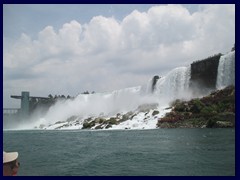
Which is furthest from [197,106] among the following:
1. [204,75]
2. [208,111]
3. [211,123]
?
[204,75]

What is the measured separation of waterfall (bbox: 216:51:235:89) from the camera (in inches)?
1844

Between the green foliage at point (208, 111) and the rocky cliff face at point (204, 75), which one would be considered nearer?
the green foliage at point (208, 111)

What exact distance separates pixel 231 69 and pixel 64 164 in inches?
1502

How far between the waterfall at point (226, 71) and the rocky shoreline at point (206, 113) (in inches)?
Result: 52.5

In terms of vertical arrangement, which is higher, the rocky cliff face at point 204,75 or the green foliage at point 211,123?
the rocky cliff face at point 204,75

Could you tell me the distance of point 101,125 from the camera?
2079 inches

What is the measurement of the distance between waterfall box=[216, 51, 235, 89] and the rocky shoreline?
133 cm

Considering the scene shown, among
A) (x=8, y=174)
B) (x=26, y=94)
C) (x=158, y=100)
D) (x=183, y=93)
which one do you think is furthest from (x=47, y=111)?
(x=8, y=174)

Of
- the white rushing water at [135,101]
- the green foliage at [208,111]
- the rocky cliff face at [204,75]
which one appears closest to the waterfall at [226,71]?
the white rushing water at [135,101]

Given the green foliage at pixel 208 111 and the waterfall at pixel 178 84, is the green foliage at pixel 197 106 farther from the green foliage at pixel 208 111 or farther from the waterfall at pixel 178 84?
the waterfall at pixel 178 84

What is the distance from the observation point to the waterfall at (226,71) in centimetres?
4684

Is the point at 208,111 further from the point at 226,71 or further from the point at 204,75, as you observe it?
the point at 204,75

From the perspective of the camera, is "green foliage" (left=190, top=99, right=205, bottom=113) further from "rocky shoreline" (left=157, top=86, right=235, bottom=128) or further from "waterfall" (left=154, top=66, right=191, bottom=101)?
"waterfall" (left=154, top=66, right=191, bottom=101)

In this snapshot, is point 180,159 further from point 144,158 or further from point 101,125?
point 101,125
